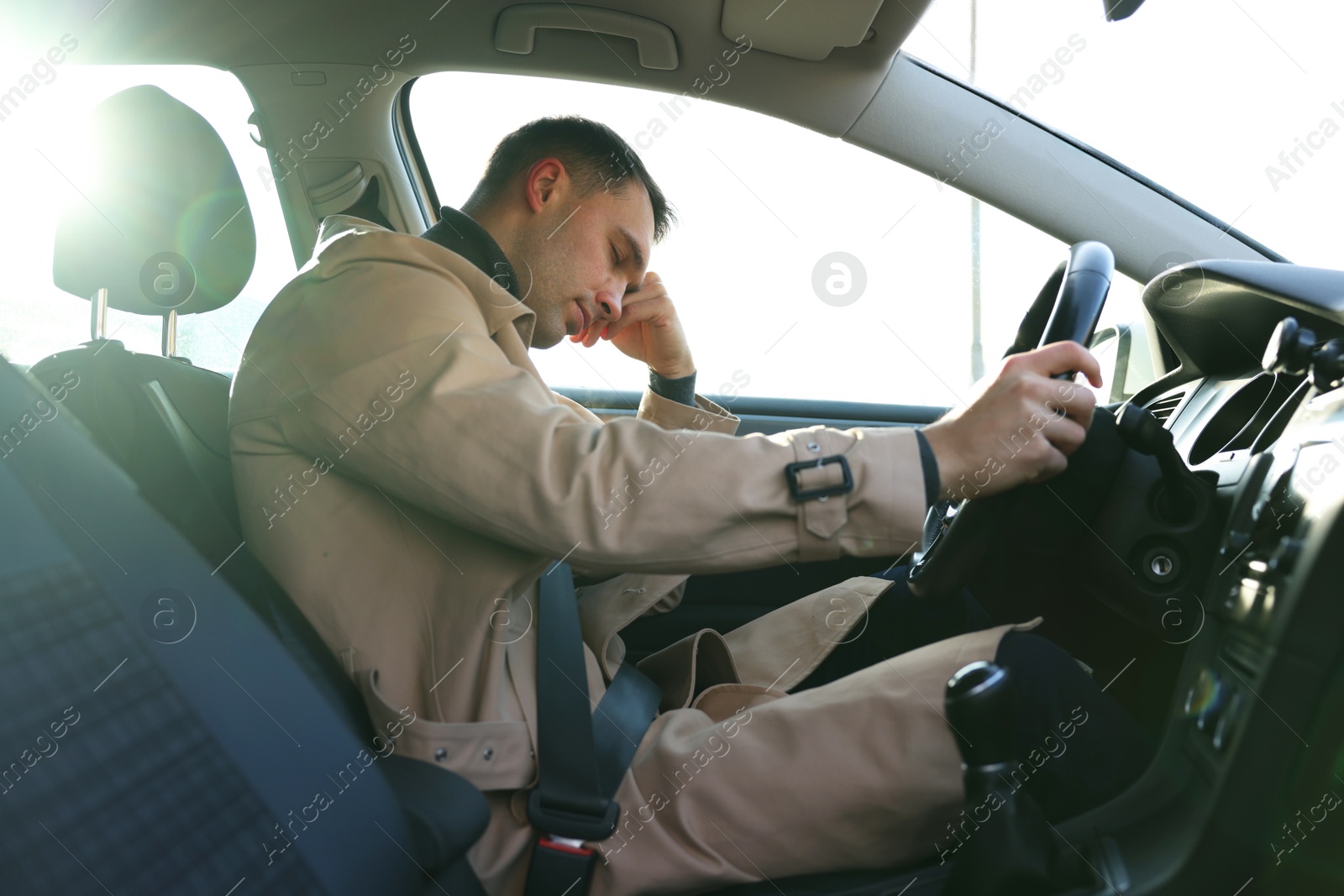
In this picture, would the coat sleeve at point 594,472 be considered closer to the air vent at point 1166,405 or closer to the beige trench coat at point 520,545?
the beige trench coat at point 520,545

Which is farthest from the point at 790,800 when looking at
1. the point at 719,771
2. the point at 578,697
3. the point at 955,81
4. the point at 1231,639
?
the point at 955,81

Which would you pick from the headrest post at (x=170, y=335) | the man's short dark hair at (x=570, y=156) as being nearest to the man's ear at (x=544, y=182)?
the man's short dark hair at (x=570, y=156)

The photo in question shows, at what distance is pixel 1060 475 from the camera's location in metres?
0.88

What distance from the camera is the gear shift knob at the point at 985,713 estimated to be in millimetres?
637

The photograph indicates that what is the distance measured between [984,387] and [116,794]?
683 millimetres

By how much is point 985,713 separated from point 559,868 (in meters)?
0.37

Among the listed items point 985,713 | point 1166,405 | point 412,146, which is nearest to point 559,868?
point 985,713

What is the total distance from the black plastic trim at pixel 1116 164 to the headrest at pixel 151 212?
110 centimetres

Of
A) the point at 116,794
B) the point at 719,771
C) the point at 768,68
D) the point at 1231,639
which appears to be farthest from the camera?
the point at 768,68

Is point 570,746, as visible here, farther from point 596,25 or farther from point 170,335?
point 596,25

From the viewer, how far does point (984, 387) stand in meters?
0.79

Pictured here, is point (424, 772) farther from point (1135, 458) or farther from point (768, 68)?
point (768, 68)

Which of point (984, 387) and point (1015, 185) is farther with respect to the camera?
point (1015, 185)

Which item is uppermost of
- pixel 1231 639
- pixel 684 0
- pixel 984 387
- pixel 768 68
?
pixel 684 0
